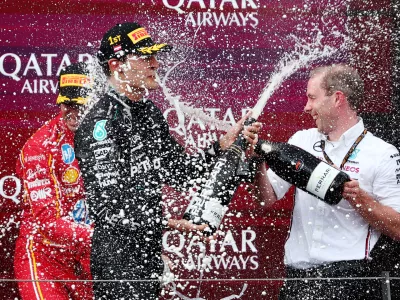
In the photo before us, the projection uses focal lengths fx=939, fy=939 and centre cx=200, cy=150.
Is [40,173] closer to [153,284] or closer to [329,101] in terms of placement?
[153,284]

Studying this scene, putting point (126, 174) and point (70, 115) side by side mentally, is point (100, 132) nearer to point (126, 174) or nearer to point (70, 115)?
point (126, 174)

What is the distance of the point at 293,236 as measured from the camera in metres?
4.25

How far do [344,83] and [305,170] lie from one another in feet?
1.57

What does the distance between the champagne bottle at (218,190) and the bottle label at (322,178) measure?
1.08 ft

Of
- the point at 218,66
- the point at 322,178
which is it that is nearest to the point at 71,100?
the point at 218,66

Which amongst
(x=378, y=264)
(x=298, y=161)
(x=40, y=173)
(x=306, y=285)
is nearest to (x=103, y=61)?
(x=40, y=173)

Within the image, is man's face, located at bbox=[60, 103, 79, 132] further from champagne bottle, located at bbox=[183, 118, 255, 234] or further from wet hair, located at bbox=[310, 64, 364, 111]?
wet hair, located at bbox=[310, 64, 364, 111]

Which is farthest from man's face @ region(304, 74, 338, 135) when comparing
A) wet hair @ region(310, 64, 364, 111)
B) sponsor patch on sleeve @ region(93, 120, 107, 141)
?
sponsor patch on sleeve @ region(93, 120, 107, 141)

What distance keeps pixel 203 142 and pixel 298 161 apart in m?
0.87

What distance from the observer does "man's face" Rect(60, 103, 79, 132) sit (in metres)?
4.57

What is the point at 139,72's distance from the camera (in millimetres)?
4172

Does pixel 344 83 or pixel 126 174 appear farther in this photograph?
pixel 344 83

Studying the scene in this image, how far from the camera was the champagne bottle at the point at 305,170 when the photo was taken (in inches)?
154

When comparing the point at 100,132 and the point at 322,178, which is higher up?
the point at 100,132
